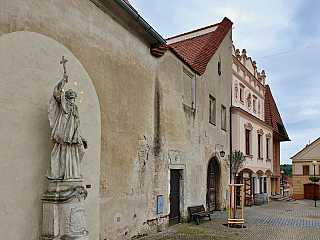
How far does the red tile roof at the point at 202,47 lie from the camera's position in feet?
45.5

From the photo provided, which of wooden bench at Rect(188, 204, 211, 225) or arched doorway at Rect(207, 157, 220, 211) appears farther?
arched doorway at Rect(207, 157, 220, 211)

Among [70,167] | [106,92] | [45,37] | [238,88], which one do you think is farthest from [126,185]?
[238,88]

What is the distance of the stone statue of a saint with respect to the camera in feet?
16.6

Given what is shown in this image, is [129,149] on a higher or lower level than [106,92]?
lower

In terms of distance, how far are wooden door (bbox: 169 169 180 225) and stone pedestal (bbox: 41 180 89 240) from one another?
→ 5661mm

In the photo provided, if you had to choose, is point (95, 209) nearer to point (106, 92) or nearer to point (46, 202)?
point (46, 202)

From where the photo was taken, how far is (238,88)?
19.3 m

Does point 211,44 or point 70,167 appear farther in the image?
point 211,44

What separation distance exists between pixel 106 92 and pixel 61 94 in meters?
2.18

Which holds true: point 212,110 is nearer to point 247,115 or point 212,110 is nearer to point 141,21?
point 247,115

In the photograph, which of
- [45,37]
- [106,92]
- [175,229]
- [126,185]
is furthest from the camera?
[175,229]

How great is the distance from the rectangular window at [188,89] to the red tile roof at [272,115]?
47.4 ft

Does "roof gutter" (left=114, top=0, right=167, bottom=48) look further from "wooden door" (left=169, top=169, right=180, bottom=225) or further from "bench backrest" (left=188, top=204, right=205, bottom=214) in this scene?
"bench backrest" (left=188, top=204, right=205, bottom=214)

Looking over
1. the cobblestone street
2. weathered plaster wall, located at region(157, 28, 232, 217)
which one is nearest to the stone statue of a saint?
the cobblestone street
